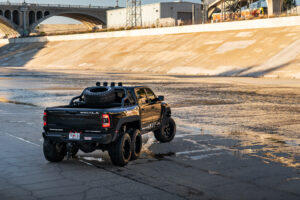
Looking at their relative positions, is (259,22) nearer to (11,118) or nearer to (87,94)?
(11,118)

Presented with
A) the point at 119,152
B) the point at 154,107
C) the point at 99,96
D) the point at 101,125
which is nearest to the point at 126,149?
the point at 119,152

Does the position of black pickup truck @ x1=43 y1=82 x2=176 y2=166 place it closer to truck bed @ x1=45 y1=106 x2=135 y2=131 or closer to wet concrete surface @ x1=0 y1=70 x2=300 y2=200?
truck bed @ x1=45 y1=106 x2=135 y2=131

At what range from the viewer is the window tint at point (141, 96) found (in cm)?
1082

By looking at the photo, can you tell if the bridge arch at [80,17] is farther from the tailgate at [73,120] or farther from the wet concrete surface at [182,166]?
the tailgate at [73,120]

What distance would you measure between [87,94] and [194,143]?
3059 mm

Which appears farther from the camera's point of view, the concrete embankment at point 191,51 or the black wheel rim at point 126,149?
the concrete embankment at point 191,51

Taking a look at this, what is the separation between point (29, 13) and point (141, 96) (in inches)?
5457

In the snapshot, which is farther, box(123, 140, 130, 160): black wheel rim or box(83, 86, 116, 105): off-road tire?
box(83, 86, 116, 105): off-road tire

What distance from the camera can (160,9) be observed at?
104 meters

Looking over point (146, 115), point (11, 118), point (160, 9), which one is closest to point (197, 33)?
point (160, 9)

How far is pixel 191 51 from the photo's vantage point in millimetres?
58969

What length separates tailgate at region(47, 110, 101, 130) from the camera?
9.27 metres

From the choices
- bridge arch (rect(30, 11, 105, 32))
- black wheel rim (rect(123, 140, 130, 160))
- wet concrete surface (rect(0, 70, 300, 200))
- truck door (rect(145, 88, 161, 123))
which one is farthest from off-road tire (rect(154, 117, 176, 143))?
bridge arch (rect(30, 11, 105, 32))

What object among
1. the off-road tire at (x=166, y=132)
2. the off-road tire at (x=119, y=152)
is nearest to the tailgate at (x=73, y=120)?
the off-road tire at (x=119, y=152)
